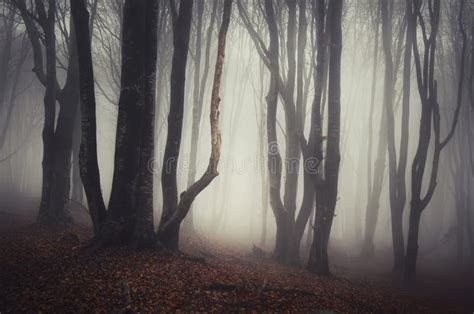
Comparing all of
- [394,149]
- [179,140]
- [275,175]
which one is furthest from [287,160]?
[394,149]

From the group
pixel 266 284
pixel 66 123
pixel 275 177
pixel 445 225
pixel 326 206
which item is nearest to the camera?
pixel 266 284

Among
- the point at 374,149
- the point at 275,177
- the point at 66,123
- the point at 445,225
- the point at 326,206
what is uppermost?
the point at 374,149

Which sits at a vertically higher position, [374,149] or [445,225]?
[374,149]

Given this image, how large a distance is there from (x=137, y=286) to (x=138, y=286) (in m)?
0.02

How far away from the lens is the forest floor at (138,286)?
505cm

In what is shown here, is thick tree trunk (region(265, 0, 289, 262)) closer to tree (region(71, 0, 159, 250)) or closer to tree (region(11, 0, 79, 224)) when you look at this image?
tree (region(71, 0, 159, 250))

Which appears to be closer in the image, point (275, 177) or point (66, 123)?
point (66, 123)

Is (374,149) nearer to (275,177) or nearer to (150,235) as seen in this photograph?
(275,177)

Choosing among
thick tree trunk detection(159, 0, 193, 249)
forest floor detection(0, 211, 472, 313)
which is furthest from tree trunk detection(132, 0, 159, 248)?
thick tree trunk detection(159, 0, 193, 249)

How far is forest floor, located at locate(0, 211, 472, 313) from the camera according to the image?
5.05 meters

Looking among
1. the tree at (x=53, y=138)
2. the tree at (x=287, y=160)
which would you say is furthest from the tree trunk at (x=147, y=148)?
the tree at (x=287, y=160)

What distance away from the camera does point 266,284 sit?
6.74m

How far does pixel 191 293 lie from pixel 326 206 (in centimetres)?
565

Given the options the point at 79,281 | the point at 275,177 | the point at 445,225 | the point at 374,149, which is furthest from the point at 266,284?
the point at 374,149
